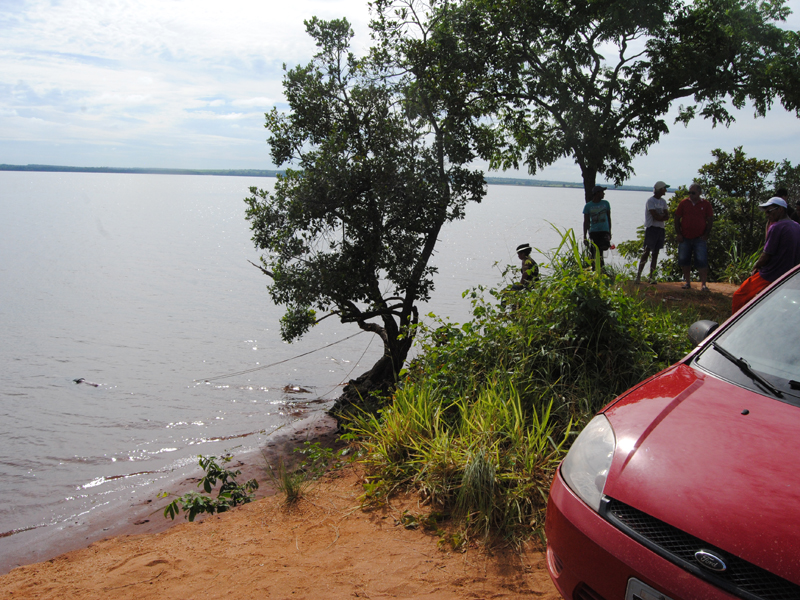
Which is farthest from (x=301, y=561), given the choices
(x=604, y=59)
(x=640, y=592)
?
(x=604, y=59)

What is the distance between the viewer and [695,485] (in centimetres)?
197

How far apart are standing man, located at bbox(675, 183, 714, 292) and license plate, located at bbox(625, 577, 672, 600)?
9.26 meters

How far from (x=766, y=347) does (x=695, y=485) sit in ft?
3.62

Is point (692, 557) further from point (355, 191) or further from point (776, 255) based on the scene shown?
point (355, 191)

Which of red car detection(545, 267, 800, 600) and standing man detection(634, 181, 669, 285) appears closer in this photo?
red car detection(545, 267, 800, 600)

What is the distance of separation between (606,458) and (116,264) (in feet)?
143

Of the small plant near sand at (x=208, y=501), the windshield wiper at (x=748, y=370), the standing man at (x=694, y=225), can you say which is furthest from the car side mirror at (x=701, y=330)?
the standing man at (x=694, y=225)

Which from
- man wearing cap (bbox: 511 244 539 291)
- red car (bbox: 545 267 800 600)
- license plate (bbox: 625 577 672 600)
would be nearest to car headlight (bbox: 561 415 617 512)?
red car (bbox: 545 267 800 600)

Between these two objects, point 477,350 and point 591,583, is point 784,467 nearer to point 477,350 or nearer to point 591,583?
point 591,583

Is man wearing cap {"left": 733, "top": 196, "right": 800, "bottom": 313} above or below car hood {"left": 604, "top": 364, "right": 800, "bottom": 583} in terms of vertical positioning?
above

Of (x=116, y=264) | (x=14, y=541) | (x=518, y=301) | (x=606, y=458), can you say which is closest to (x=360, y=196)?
(x=518, y=301)

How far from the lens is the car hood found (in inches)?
69.2

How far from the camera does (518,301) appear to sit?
5.54 metres

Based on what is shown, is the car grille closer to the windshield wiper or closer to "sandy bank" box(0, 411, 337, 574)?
the windshield wiper
